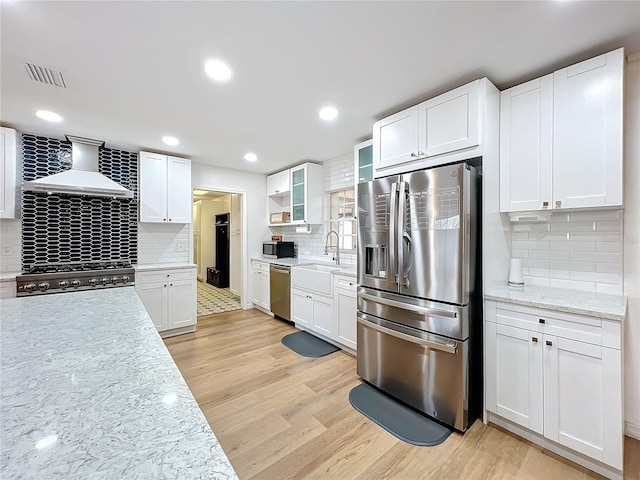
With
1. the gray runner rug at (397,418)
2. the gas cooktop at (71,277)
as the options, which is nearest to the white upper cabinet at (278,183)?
the gas cooktop at (71,277)

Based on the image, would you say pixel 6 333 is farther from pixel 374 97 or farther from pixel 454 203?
pixel 374 97

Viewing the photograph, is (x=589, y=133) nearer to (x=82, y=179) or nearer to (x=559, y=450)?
(x=559, y=450)

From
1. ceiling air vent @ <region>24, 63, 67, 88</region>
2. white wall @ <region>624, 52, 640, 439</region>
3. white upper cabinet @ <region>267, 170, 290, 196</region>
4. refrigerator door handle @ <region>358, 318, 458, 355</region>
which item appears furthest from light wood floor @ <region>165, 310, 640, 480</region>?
white upper cabinet @ <region>267, 170, 290, 196</region>

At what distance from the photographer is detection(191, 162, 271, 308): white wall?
4.66 m

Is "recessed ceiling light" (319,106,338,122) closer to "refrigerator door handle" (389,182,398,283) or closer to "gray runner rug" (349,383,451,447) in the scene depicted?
"refrigerator door handle" (389,182,398,283)

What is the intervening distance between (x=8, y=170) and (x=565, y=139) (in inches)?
203

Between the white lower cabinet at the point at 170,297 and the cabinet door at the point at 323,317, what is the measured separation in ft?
5.70

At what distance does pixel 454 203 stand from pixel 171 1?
200 cm

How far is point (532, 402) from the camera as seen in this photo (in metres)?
1.76

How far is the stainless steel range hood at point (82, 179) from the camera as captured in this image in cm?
298

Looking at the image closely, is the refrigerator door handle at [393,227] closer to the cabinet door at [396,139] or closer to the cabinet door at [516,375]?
the cabinet door at [396,139]

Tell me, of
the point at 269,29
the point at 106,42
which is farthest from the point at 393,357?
the point at 106,42

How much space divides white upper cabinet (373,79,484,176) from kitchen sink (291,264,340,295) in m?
1.47

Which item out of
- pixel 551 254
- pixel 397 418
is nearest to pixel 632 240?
pixel 551 254
